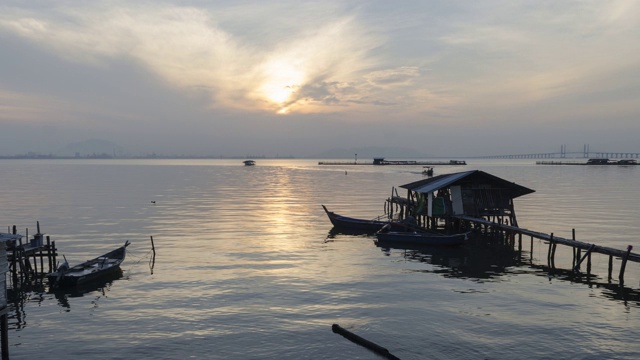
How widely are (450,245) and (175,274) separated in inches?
854

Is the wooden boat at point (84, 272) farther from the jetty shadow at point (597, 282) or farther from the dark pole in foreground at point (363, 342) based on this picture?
the jetty shadow at point (597, 282)

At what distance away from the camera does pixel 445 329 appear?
63.7ft

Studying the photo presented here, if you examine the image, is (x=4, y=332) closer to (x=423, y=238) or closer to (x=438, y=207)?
(x=423, y=238)

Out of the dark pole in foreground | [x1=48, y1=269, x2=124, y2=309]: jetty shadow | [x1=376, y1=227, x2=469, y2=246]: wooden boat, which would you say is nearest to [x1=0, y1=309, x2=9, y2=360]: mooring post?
[x1=48, y1=269, x2=124, y2=309]: jetty shadow

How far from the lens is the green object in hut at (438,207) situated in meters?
42.3

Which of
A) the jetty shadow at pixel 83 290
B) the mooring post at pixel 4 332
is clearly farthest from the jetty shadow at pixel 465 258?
the mooring post at pixel 4 332

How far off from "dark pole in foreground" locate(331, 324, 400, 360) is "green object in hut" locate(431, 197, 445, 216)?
1018 inches

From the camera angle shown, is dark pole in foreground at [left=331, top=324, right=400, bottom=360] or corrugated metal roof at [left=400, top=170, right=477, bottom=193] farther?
corrugated metal roof at [left=400, top=170, right=477, bottom=193]

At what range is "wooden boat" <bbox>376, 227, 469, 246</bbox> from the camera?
3697 cm

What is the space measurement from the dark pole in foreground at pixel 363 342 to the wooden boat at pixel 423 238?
20712 mm

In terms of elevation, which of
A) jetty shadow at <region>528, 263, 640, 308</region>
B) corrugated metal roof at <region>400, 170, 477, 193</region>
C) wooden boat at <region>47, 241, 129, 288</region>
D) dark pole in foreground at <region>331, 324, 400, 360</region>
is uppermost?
corrugated metal roof at <region>400, 170, 477, 193</region>

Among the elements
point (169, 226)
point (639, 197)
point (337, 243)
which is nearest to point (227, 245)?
point (337, 243)

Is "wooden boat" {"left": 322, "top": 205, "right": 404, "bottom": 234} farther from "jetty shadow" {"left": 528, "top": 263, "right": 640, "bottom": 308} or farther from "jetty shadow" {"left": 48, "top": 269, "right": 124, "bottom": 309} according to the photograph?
"jetty shadow" {"left": 48, "top": 269, "right": 124, "bottom": 309}

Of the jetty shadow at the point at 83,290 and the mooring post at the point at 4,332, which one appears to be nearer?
the mooring post at the point at 4,332
